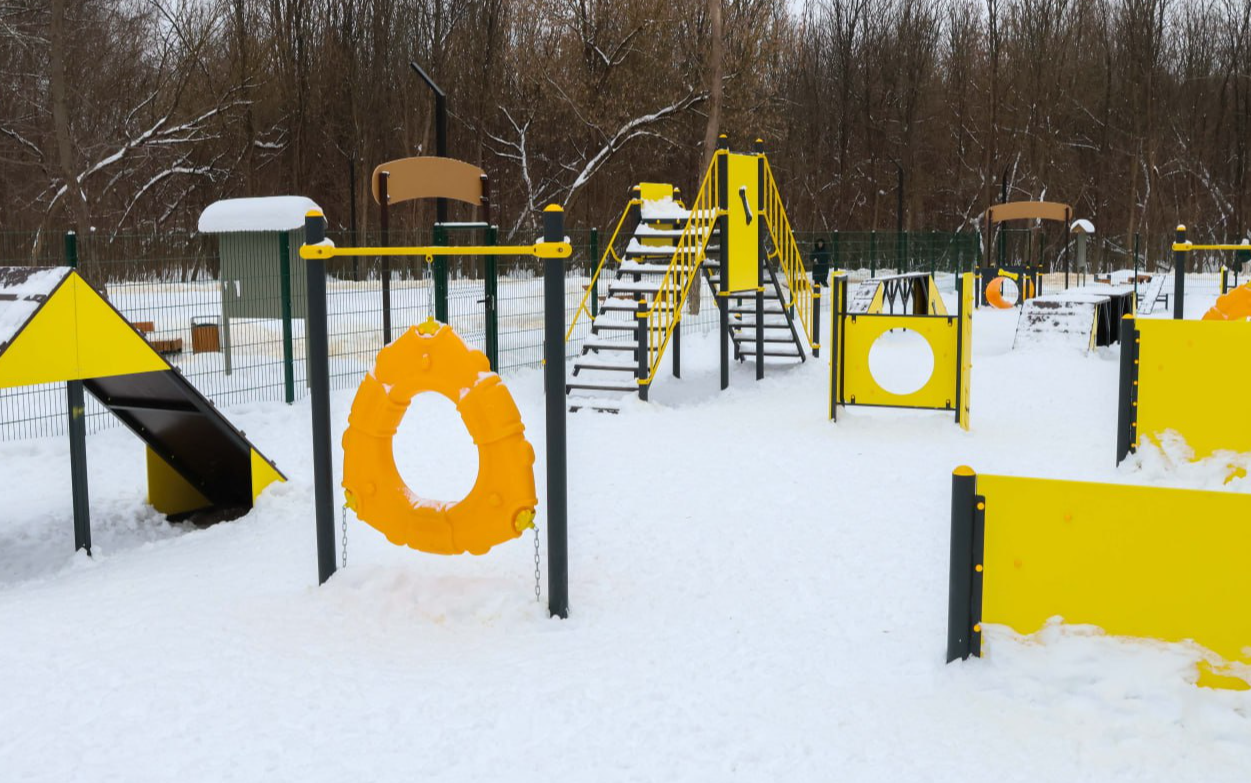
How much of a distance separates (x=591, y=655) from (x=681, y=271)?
322 inches

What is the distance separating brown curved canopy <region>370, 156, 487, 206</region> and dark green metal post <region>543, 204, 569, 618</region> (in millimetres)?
6940

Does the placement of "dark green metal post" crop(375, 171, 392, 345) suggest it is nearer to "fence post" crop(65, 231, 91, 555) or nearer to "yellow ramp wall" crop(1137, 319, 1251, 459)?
"fence post" crop(65, 231, 91, 555)

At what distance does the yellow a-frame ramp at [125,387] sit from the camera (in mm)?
6254

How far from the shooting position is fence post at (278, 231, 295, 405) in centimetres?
1084

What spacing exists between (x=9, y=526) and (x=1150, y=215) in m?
40.3

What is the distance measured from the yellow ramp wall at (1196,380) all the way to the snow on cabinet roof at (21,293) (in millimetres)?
6879

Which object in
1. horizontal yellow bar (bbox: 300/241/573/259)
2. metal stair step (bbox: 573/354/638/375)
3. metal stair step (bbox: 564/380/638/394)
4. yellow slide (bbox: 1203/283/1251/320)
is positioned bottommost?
metal stair step (bbox: 564/380/638/394)

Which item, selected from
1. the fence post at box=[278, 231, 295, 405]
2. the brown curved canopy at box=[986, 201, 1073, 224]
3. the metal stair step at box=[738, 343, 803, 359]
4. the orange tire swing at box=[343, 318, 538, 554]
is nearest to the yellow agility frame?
the metal stair step at box=[738, 343, 803, 359]

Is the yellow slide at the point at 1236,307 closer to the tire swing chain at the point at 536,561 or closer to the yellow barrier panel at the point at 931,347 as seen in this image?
the yellow barrier panel at the point at 931,347

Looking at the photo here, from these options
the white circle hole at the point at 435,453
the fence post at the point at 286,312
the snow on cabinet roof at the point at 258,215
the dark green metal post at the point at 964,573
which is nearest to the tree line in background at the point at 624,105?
the snow on cabinet roof at the point at 258,215

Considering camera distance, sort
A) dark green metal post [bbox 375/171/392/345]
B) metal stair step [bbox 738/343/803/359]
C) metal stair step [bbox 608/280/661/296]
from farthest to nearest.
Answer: metal stair step [bbox 738/343/803/359], metal stair step [bbox 608/280/661/296], dark green metal post [bbox 375/171/392/345]

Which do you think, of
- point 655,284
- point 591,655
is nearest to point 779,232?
point 655,284

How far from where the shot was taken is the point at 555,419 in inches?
211

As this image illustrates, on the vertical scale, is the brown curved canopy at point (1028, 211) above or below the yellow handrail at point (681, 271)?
above
